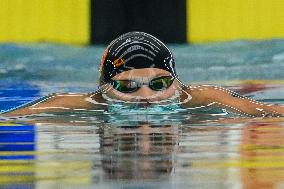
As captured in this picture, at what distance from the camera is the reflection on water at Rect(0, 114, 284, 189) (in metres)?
1.58

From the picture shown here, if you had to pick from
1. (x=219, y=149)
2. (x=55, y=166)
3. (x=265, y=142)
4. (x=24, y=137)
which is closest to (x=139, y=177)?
(x=55, y=166)

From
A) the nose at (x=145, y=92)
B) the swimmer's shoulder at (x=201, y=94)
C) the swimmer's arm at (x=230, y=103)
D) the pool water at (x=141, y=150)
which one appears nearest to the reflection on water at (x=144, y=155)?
the pool water at (x=141, y=150)

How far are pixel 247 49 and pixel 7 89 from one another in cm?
246

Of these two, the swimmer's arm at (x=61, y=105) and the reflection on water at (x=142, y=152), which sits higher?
the reflection on water at (x=142, y=152)

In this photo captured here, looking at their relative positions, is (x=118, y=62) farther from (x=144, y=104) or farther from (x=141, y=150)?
(x=141, y=150)

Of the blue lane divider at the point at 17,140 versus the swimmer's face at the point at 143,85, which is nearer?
the blue lane divider at the point at 17,140

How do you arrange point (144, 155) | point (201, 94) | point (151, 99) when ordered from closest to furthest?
1. point (144, 155)
2. point (151, 99)
3. point (201, 94)

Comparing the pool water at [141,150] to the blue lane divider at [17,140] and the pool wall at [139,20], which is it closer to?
the blue lane divider at [17,140]

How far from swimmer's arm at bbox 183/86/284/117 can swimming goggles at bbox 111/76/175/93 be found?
1.25 feet

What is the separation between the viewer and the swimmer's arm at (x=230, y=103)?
389 centimetres

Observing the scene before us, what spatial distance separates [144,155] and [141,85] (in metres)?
1.55

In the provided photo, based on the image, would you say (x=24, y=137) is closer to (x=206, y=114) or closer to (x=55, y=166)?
(x=55, y=166)

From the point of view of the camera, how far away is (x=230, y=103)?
13.4 ft

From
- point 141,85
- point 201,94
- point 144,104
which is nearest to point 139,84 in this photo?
point 141,85
